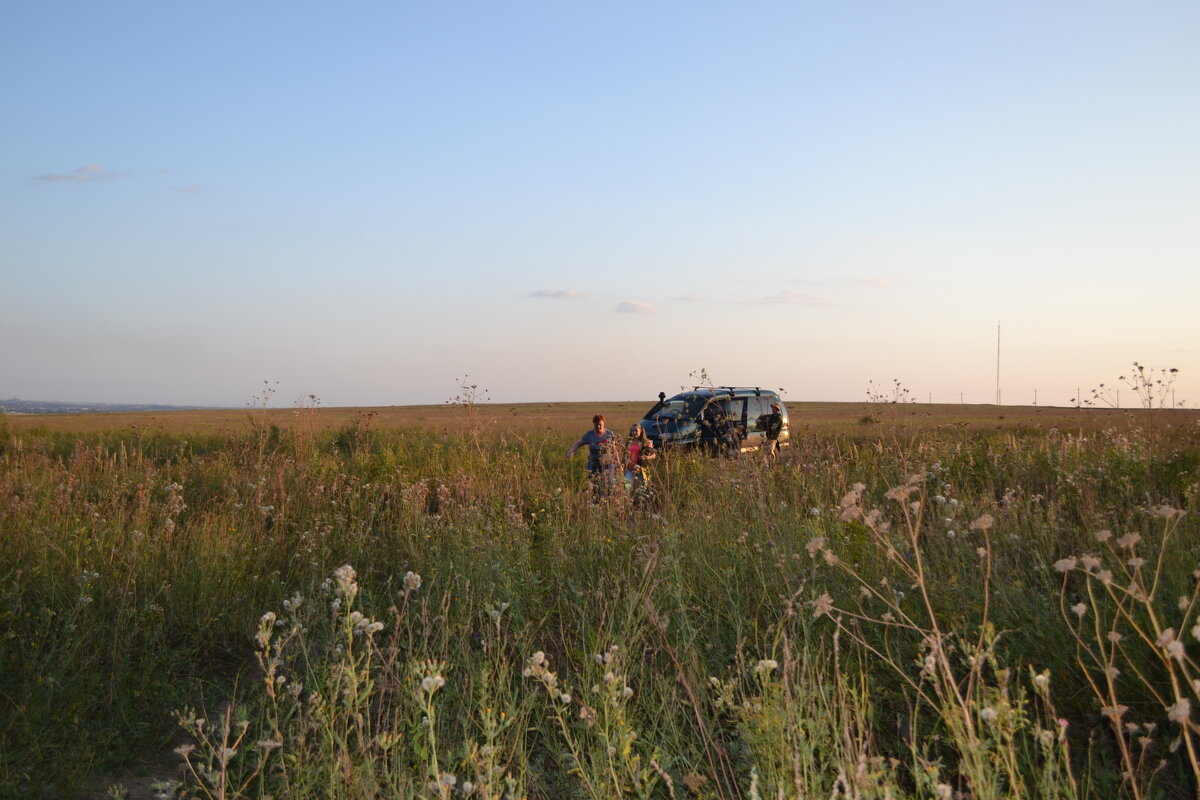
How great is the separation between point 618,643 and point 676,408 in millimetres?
12249

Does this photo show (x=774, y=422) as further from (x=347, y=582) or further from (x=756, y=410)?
(x=347, y=582)

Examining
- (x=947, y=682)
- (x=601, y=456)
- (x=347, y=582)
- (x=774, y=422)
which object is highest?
(x=774, y=422)

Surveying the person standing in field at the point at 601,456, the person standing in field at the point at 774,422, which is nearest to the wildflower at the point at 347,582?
the person standing in field at the point at 601,456

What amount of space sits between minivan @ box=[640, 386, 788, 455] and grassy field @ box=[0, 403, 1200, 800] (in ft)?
15.2

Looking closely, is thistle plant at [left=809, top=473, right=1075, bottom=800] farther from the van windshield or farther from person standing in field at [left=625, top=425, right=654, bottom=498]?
the van windshield

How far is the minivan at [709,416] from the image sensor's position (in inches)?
540

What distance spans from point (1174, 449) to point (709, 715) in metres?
7.93

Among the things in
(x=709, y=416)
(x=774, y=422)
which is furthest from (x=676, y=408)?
(x=774, y=422)

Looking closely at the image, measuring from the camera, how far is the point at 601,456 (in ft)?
32.9

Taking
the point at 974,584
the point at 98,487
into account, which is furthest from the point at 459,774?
the point at 98,487

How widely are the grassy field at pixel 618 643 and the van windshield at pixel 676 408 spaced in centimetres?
650

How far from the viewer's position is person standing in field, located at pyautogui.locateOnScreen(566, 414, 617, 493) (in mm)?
8664

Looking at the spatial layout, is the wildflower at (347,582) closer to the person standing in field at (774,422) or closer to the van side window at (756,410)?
the person standing in field at (774,422)

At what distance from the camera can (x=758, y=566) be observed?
5020 millimetres
